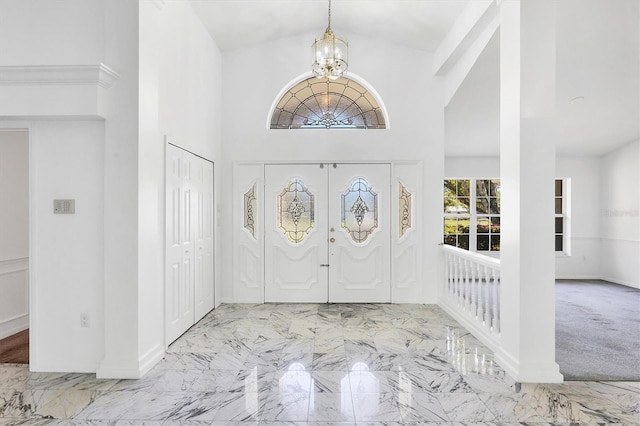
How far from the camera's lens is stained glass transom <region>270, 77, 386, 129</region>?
546 centimetres

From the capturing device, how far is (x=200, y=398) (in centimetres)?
264

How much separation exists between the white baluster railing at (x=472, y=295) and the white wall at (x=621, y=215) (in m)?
4.00

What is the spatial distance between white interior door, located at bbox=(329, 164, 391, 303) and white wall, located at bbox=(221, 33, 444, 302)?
0.29m

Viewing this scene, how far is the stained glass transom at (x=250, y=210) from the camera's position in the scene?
5.43 meters

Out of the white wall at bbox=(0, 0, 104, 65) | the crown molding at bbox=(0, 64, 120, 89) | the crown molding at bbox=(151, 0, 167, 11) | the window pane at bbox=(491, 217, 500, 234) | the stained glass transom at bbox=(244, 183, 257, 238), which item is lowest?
the window pane at bbox=(491, 217, 500, 234)

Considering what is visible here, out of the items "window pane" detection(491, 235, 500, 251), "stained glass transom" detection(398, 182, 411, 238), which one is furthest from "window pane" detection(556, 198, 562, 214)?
"stained glass transom" detection(398, 182, 411, 238)

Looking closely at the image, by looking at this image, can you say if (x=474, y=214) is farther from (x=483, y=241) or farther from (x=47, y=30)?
(x=47, y=30)

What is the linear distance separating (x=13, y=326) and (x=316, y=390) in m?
3.53

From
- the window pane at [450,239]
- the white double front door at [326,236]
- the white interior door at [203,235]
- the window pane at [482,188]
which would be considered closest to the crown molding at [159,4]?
the white interior door at [203,235]

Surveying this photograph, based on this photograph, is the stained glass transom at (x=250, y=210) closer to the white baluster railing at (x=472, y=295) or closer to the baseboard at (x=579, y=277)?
the white baluster railing at (x=472, y=295)

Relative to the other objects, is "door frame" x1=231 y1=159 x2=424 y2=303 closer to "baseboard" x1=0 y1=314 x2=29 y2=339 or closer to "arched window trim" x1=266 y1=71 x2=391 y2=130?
"arched window trim" x1=266 y1=71 x2=391 y2=130

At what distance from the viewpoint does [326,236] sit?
5410 millimetres

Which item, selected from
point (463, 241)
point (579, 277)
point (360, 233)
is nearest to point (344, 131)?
point (360, 233)

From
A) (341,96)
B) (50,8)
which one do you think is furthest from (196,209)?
(341,96)
